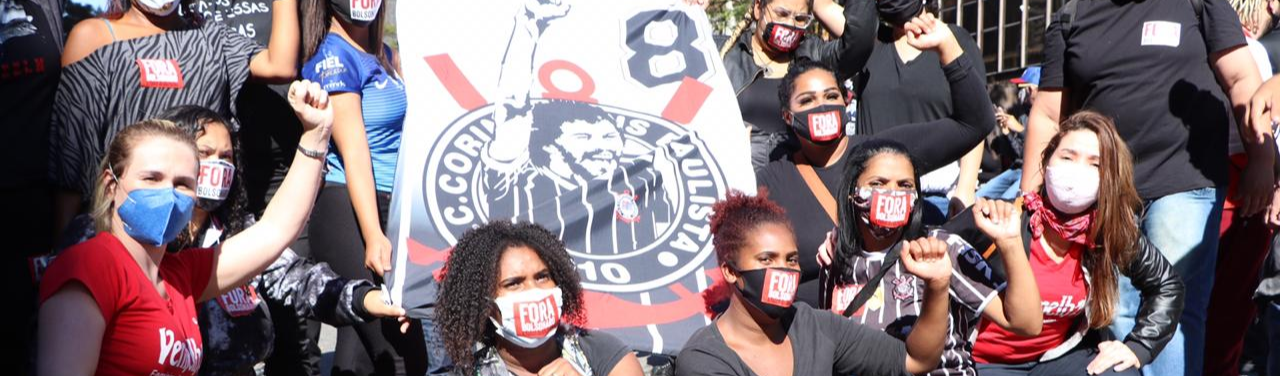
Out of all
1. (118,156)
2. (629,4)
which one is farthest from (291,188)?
(629,4)

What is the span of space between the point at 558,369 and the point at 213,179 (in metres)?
1.13

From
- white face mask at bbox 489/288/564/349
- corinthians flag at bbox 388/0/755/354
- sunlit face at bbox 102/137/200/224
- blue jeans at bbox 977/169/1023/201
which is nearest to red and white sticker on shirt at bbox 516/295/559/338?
white face mask at bbox 489/288/564/349

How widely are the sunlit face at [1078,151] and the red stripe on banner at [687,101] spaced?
136cm

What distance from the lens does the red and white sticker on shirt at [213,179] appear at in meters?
3.92

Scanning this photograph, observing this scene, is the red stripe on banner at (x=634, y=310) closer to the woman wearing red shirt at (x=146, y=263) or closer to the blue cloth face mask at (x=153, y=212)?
the woman wearing red shirt at (x=146, y=263)

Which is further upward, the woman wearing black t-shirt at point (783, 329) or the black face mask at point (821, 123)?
the black face mask at point (821, 123)

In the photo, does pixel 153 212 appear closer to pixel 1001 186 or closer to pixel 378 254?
pixel 378 254

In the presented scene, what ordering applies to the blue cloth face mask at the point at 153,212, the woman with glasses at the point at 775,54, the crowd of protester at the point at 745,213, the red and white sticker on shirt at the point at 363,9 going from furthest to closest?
1. the woman with glasses at the point at 775,54
2. the red and white sticker on shirt at the point at 363,9
3. the crowd of protester at the point at 745,213
4. the blue cloth face mask at the point at 153,212

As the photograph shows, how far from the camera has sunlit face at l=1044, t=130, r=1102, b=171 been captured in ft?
15.0

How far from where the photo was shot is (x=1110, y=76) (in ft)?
17.6

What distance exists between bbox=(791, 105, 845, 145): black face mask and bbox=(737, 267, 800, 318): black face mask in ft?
3.30

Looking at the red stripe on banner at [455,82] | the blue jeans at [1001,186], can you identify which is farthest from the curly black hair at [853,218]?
the blue jeans at [1001,186]

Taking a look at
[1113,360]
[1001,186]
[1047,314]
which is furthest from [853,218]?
[1001,186]

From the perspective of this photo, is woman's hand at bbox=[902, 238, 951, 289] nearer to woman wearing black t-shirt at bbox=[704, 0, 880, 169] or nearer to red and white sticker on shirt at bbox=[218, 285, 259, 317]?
woman wearing black t-shirt at bbox=[704, 0, 880, 169]
